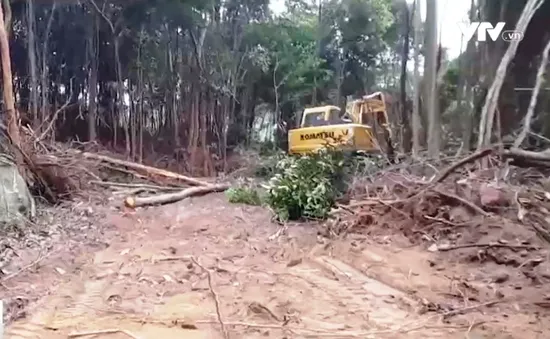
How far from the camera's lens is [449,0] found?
3863 mm

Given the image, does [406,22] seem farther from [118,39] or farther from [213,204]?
[118,39]

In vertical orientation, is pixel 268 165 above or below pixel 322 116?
below

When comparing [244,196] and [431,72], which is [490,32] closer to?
[431,72]

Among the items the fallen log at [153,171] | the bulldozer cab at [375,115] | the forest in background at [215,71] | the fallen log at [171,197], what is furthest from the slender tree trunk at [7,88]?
the bulldozer cab at [375,115]

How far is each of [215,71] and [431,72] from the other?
2.21m

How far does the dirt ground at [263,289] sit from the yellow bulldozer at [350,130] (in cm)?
109

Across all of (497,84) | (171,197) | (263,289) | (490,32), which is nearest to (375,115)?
(497,84)

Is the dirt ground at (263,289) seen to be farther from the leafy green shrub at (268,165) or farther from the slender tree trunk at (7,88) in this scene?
the leafy green shrub at (268,165)

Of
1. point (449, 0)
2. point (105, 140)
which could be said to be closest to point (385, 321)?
point (449, 0)

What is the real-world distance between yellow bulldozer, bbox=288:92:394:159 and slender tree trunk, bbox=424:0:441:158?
0.35m

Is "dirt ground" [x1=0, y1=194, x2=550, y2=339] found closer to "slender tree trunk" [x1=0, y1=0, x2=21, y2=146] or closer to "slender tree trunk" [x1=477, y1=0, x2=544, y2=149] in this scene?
"slender tree trunk" [x1=0, y1=0, x2=21, y2=146]

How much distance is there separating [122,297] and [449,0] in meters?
2.97

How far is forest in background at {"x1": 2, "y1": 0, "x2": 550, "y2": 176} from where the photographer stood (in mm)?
4254

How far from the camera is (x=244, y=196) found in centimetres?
426
